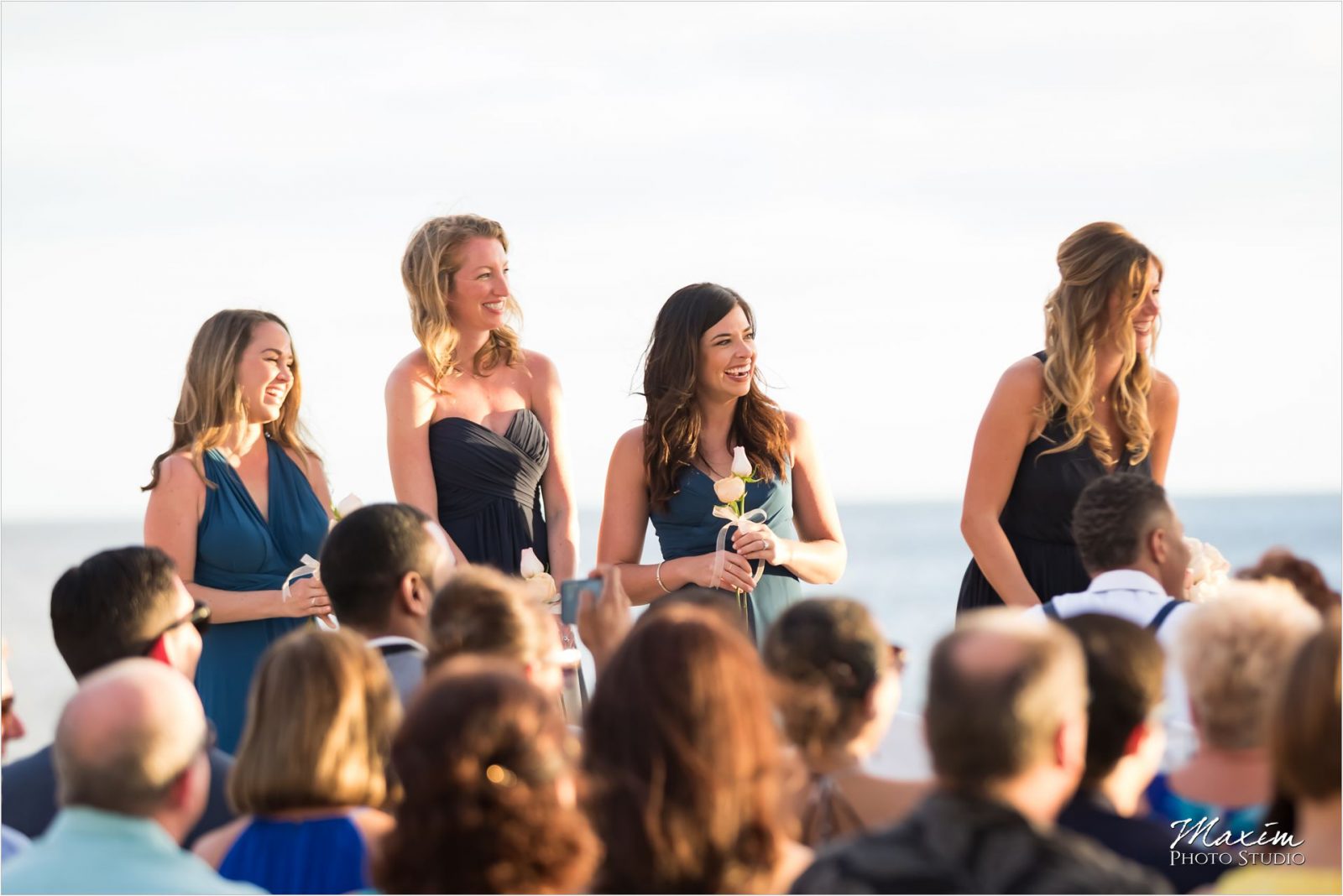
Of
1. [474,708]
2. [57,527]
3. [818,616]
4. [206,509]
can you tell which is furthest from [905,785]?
[57,527]

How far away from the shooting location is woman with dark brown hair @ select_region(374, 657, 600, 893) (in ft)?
8.67

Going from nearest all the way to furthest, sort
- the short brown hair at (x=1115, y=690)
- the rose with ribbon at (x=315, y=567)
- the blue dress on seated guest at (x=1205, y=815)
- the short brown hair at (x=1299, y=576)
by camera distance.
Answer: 1. the short brown hair at (x=1115, y=690)
2. the blue dress on seated guest at (x=1205, y=815)
3. the short brown hair at (x=1299, y=576)
4. the rose with ribbon at (x=315, y=567)

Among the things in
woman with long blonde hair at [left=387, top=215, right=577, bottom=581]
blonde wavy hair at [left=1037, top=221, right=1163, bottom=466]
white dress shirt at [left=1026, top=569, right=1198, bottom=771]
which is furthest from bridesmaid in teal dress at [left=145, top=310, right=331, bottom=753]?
blonde wavy hair at [left=1037, top=221, right=1163, bottom=466]

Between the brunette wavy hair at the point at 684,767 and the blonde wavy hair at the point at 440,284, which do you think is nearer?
the brunette wavy hair at the point at 684,767

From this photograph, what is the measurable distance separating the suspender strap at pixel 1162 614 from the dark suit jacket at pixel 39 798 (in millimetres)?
2541

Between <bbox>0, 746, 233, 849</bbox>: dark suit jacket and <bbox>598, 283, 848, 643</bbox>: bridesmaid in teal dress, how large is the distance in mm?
2500

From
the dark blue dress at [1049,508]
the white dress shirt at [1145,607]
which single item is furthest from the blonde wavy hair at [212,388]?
the white dress shirt at [1145,607]

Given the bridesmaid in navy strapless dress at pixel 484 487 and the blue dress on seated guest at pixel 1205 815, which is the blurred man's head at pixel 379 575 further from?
the blue dress on seated guest at pixel 1205 815

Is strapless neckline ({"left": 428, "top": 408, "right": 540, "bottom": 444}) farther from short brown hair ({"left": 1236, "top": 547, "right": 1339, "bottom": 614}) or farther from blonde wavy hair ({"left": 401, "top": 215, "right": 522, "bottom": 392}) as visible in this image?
short brown hair ({"left": 1236, "top": 547, "right": 1339, "bottom": 614})

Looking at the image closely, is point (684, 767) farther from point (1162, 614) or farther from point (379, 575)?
point (1162, 614)

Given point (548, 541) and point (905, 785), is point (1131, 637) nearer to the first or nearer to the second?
point (905, 785)

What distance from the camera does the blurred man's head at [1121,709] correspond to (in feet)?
10.5

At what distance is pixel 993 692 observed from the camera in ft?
8.54

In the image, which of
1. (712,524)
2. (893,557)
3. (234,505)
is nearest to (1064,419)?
(712,524)
